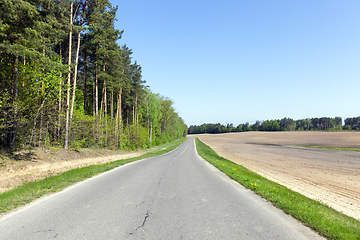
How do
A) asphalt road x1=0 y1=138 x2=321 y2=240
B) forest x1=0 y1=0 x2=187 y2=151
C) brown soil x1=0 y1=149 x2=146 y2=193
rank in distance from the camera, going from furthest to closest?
1. forest x1=0 y1=0 x2=187 y2=151
2. brown soil x1=0 y1=149 x2=146 y2=193
3. asphalt road x1=0 y1=138 x2=321 y2=240

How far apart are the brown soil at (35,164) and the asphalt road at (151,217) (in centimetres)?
553

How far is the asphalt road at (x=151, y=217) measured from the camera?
4184mm

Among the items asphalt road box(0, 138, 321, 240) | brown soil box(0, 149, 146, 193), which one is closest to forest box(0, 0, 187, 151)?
brown soil box(0, 149, 146, 193)

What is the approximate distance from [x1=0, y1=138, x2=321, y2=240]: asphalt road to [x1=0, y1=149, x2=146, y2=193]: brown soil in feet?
18.1

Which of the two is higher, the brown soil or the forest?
the forest

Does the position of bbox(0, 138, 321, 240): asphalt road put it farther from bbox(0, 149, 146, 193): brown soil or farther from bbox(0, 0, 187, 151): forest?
bbox(0, 0, 187, 151): forest

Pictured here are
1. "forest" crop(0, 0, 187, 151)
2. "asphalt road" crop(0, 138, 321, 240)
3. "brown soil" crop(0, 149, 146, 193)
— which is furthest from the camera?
"forest" crop(0, 0, 187, 151)

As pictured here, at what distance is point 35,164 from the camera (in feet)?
41.6

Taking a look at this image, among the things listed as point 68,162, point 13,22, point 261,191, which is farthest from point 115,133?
point 261,191

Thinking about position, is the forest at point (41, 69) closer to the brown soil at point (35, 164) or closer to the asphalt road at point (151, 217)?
the brown soil at point (35, 164)

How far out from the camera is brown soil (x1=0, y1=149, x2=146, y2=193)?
34.4 ft

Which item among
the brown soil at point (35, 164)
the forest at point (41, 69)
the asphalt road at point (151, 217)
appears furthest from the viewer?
the forest at point (41, 69)

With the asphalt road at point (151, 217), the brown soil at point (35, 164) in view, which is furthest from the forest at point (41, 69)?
the asphalt road at point (151, 217)

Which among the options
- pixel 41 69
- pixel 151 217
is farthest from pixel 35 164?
pixel 151 217
